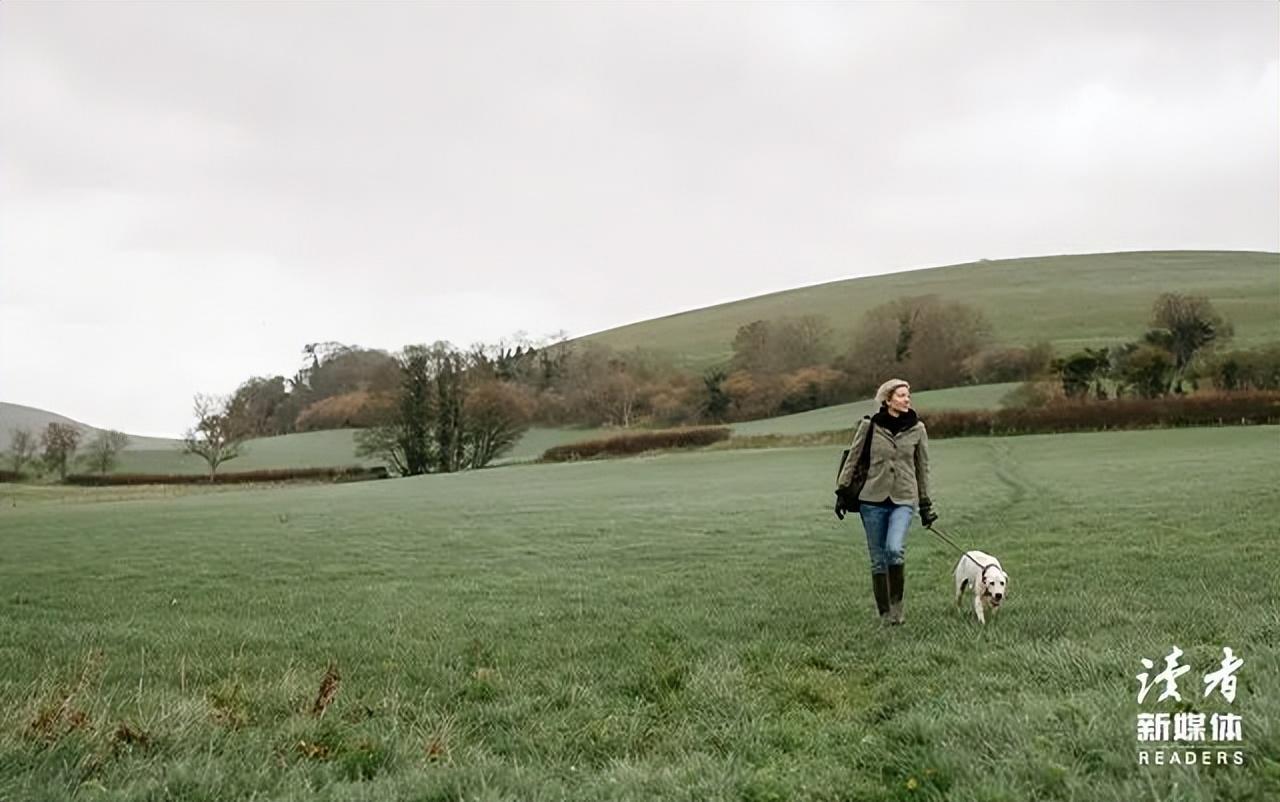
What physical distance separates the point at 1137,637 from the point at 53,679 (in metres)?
9.58

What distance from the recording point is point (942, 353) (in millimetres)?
87188

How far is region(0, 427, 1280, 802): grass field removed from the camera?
4840 mm

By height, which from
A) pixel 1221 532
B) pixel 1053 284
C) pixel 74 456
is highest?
pixel 1053 284

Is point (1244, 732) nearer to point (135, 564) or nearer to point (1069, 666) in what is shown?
point (1069, 666)

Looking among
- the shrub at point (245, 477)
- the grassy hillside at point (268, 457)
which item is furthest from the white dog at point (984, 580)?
the grassy hillside at point (268, 457)

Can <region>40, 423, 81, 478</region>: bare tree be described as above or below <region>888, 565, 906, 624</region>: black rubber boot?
above

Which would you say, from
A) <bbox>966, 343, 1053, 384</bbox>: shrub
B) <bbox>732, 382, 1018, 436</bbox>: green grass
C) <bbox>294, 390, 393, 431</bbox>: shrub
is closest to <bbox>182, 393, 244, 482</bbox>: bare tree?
<bbox>294, 390, 393, 431</bbox>: shrub

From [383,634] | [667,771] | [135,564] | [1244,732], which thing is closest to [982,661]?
[1244,732]

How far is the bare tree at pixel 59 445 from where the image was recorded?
245 feet

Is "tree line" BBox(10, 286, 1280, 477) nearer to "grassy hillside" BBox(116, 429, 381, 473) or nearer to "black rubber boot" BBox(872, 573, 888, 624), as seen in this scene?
"grassy hillside" BBox(116, 429, 381, 473)

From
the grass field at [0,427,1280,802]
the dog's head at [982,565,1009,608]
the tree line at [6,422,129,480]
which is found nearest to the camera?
the grass field at [0,427,1280,802]

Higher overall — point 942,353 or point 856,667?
point 942,353

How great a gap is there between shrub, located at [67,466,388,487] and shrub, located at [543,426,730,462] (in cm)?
1675

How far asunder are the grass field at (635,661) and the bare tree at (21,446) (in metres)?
65.3
